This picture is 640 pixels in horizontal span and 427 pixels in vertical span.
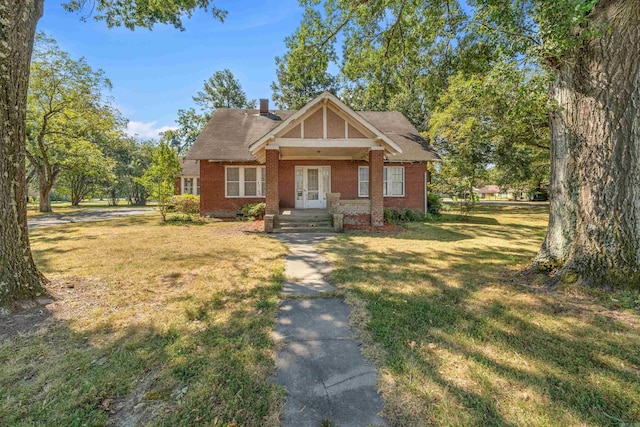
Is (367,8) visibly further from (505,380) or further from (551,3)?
(505,380)

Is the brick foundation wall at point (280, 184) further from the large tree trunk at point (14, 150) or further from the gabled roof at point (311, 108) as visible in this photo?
the large tree trunk at point (14, 150)

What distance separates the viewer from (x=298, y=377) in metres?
2.51

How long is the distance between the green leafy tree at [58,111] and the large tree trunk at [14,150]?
2210cm

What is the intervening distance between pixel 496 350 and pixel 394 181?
1430cm

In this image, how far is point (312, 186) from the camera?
52.1ft

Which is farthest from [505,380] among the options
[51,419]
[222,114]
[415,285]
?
[222,114]

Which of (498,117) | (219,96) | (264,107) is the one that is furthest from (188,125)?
(498,117)

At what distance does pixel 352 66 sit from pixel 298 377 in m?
10.4

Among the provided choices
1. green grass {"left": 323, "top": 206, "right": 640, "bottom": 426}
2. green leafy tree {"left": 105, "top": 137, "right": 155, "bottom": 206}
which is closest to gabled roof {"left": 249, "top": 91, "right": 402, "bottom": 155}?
green grass {"left": 323, "top": 206, "right": 640, "bottom": 426}

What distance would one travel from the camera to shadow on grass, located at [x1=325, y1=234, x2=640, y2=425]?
2102 millimetres

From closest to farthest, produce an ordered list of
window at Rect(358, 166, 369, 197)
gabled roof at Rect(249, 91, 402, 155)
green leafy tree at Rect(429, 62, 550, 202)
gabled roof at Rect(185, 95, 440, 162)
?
green leafy tree at Rect(429, 62, 550, 202) < gabled roof at Rect(249, 91, 402, 155) < gabled roof at Rect(185, 95, 440, 162) < window at Rect(358, 166, 369, 197)

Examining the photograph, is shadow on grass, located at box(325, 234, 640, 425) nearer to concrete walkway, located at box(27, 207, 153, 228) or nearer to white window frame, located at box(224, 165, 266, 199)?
white window frame, located at box(224, 165, 266, 199)

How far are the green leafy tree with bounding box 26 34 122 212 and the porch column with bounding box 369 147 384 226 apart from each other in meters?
22.2

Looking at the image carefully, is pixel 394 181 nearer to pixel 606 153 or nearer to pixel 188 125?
pixel 606 153
